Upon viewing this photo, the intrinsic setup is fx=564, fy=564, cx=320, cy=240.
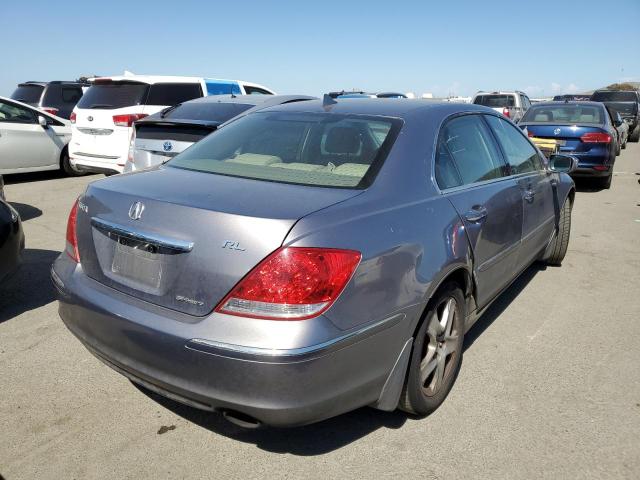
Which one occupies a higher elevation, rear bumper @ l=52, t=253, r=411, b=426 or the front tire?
rear bumper @ l=52, t=253, r=411, b=426

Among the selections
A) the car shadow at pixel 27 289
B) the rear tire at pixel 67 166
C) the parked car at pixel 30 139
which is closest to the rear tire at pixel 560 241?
the car shadow at pixel 27 289

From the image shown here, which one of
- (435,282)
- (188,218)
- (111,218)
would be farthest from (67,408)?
(435,282)

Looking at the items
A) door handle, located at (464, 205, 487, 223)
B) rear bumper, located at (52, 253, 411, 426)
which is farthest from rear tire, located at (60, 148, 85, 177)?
door handle, located at (464, 205, 487, 223)

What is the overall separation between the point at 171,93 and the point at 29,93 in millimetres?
8527

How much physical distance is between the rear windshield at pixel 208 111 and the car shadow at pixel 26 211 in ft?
7.03

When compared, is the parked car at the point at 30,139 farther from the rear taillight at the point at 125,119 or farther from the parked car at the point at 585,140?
the parked car at the point at 585,140

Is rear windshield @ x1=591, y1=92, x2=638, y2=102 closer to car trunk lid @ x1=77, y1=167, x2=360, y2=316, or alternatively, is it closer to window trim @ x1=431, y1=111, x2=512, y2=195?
window trim @ x1=431, y1=111, x2=512, y2=195

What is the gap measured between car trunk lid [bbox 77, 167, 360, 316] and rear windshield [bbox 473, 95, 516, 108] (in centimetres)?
1826

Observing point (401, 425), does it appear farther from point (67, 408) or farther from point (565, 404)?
point (67, 408)

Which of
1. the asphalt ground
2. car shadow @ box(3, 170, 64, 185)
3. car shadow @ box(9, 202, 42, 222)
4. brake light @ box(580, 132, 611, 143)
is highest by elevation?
brake light @ box(580, 132, 611, 143)

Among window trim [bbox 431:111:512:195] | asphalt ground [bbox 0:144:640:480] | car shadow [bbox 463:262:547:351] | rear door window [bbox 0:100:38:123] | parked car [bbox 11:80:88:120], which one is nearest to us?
asphalt ground [bbox 0:144:640:480]

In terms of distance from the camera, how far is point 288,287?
213cm

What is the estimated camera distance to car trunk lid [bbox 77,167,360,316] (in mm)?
2178

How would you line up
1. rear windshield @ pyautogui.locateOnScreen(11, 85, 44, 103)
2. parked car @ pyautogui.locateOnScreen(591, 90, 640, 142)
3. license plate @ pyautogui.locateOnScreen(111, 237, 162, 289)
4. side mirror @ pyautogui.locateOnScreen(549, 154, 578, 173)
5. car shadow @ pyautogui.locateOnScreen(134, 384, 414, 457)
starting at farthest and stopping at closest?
parked car @ pyautogui.locateOnScreen(591, 90, 640, 142) → rear windshield @ pyautogui.locateOnScreen(11, 85, 44, 103) → side mirror @ pyautogui.locateOnScreen(549, 154, 578, 173) → car shadow @ pyautogui.locateOnScreen(134, 384, 414, 457) → license plate @ pyautogui.locateOnScreen(111, 237, 162, 289)
